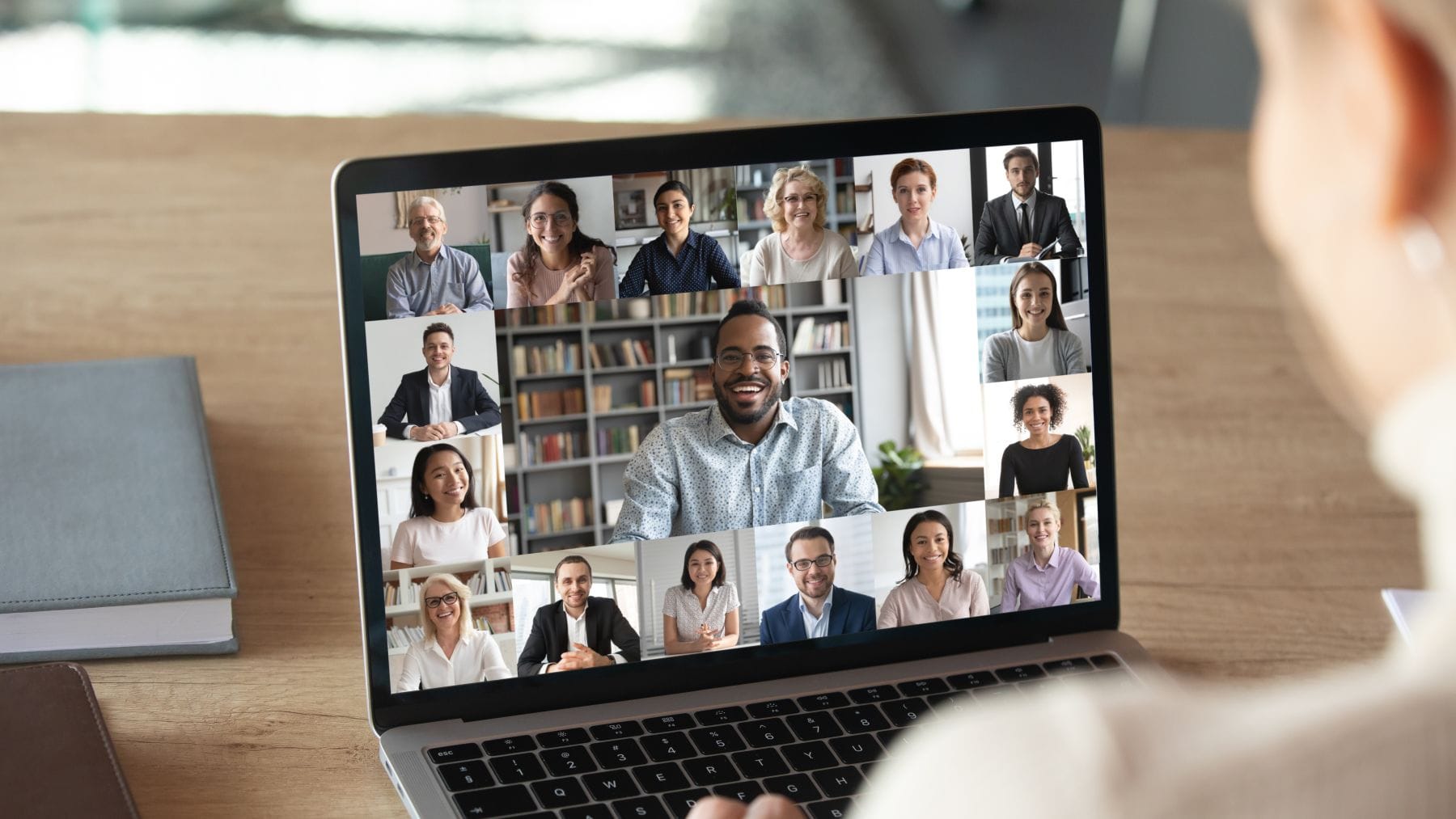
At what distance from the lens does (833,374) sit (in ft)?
2.51

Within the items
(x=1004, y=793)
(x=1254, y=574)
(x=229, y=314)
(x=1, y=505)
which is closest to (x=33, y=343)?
(x=229, y=314)

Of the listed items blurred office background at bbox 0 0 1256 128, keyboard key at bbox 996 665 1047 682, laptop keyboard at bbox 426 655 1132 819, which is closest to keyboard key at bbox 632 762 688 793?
laptop keyboard at bbox 426 655 1132 819

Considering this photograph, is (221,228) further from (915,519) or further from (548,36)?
(548,36)

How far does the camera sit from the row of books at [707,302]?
0.76 m

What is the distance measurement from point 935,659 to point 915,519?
0.08 meters

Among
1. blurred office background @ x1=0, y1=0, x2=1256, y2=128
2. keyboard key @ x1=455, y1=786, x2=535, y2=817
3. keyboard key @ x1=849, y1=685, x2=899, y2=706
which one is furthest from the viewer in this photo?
blurred office background @ x1=0, y1=0, x2=1256, y2=128

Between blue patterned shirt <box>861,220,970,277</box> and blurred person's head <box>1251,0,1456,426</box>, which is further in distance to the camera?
Result: blue patterned shirt <box>861,220,970,277</box>

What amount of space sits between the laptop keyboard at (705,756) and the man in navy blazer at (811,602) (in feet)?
0.13

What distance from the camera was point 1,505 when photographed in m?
0.88

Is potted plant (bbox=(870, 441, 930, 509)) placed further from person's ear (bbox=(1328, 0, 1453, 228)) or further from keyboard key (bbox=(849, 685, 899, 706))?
person's ear (bbox=(1328, 0, 1453, 228))

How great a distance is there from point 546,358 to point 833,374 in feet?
0.53

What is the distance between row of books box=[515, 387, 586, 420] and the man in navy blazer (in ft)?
0.47

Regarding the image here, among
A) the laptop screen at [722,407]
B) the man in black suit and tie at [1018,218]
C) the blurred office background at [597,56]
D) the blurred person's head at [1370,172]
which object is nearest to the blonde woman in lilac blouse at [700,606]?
the laptop screen at [722,407]

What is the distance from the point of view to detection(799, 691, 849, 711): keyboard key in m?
0.75
